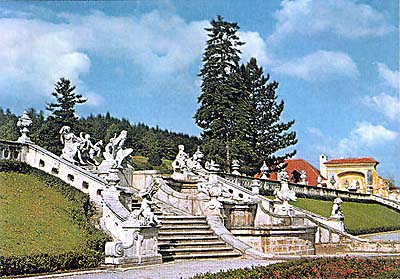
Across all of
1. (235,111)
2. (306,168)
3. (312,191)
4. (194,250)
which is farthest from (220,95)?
(306,168)

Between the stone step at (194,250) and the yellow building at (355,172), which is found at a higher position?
the yellow building at (355,172)

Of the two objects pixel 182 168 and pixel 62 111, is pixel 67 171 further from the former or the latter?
pixel 62 111

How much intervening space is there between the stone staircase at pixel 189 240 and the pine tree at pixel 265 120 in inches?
943

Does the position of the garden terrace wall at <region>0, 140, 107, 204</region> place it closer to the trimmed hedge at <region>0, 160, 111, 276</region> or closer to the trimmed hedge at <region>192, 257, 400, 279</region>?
the trimmed hedge at <region>0, 160, 111, 276</region>

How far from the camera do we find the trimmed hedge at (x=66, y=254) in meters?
12.5

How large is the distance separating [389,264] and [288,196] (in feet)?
34.2

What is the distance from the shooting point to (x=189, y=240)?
17.6 m

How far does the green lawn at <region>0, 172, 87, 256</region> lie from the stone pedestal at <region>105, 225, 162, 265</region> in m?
0.98

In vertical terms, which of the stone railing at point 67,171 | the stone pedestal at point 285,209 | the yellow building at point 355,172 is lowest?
the stone pedestal at point 285,209

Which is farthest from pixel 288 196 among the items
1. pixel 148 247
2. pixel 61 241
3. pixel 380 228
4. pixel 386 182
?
pixel 386 182

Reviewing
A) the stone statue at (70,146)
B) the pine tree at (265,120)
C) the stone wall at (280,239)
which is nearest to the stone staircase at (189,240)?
the stone wall at (280,239)

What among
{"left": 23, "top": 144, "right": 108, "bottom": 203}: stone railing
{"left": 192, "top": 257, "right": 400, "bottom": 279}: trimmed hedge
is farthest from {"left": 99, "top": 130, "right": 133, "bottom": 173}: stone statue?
{"left": 192, "top": 257, "right": 400, "bottom": 279}: trimmed hedge

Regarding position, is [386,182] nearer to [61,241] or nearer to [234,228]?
[234,228]

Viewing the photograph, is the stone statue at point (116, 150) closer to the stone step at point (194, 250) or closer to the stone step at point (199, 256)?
the stone step at point (194, 250)
